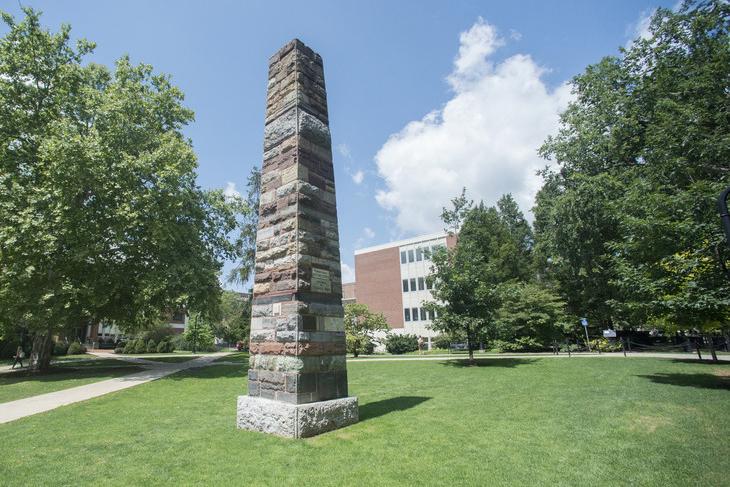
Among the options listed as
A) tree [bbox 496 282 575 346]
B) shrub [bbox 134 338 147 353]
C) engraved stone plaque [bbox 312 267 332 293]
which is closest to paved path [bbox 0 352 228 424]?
engraved stone plaque [bbox 312 267 332 293]

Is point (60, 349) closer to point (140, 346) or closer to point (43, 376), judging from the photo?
point (140, 346)

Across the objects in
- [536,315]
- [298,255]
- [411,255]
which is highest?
[411,255]

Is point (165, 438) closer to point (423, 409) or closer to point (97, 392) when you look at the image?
point (423, 409)

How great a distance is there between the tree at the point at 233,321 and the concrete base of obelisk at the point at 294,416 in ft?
115

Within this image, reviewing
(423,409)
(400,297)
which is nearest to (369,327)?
(400,297)

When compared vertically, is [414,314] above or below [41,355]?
above

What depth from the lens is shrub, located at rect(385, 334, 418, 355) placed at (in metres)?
37.8

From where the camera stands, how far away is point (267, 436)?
18.6 feet

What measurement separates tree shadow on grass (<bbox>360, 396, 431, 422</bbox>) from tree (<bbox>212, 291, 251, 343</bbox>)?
33513mm

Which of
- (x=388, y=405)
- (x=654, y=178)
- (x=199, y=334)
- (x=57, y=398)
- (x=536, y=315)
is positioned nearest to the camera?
(x=388, y=405)

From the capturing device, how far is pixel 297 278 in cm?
623

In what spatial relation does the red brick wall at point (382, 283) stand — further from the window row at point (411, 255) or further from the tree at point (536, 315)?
the tree at point (536, 315)

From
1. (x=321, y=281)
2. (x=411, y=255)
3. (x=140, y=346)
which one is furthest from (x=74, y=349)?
(x=321, y=281)

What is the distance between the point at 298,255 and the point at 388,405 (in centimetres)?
420
